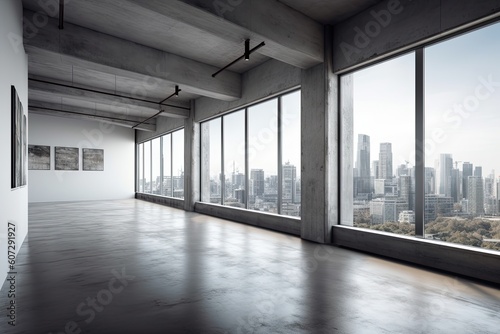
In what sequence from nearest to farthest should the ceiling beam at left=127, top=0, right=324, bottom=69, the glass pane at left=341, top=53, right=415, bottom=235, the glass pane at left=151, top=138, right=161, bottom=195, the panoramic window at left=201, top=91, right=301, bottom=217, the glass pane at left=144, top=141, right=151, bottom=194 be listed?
the ceiling beam at left=127, top=0, right=324, bottom=69, the glass pane at left=341, top=53, right=415, bottom=235, the panoramic window at left=201, top=91, right=301, bottom=217, the glass pane at left=151, top=138, right=161, bottom=195, the glass pane at left=144, top=141, right=151, bottom=194

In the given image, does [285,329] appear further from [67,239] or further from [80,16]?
[80,16]

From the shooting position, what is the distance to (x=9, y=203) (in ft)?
14.8

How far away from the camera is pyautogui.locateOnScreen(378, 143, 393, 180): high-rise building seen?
18.7 feet

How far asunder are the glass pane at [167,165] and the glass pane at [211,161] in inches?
143

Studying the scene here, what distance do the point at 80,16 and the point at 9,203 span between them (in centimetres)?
404

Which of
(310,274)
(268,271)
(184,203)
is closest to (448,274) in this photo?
(310,274)

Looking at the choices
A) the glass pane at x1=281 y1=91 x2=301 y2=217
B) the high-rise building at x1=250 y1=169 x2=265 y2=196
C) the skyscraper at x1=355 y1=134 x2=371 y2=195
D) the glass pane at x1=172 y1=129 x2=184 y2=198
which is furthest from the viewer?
the glass pane at x1=172 y1=129 x2=184 y2=198

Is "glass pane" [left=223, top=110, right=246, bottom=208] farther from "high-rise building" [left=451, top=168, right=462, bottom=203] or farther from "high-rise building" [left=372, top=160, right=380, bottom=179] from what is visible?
"high-rise building" [left=451, top=168, right=462, bottom=203]

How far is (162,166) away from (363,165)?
40.3 ft

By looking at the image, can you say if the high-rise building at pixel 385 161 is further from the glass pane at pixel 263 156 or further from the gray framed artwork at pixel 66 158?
the gray framed artwork at pixel 66 158

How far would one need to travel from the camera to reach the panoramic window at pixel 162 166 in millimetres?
14500

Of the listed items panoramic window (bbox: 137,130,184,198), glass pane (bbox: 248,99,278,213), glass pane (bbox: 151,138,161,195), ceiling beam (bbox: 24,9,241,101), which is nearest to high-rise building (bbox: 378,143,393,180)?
glass pane (bbox: 248,99,278,213)

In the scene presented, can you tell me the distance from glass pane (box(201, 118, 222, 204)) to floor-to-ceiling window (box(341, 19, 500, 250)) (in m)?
6.03

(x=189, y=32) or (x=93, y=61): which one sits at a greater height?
(x=189, y=32)
